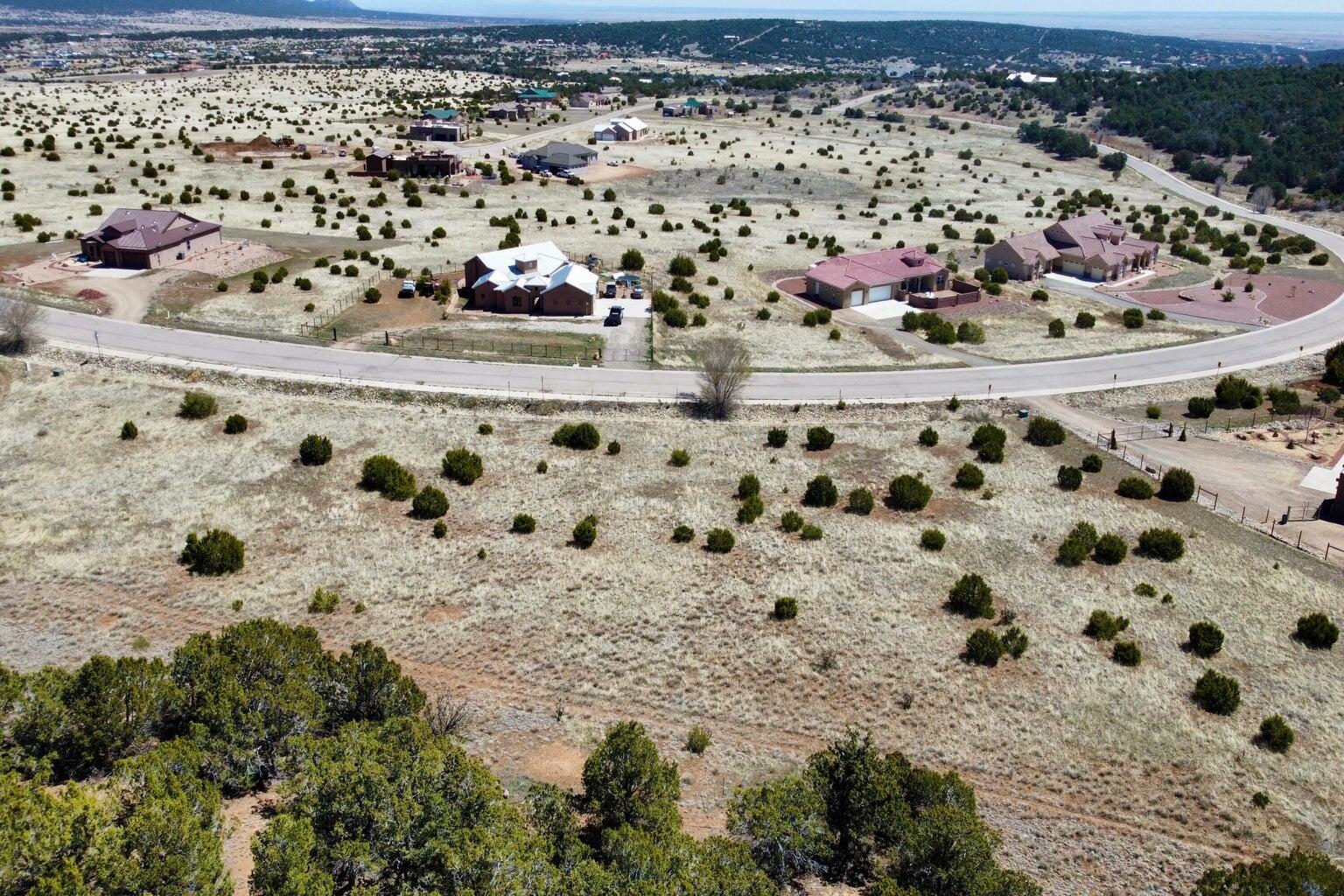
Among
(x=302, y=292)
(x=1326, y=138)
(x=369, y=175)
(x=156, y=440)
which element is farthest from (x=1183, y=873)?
(x=1326, y=138)

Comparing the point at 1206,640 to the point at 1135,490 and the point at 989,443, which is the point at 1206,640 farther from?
the point at 989,443

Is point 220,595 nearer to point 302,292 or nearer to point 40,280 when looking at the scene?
point 302,292

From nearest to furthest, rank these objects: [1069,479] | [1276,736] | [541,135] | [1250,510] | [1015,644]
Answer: [1276,736]
[1015,644]
[1250,510]
[1069,479]
[541,135]

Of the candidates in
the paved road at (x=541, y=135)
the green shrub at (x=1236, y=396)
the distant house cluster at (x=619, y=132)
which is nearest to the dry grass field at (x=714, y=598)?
the green shrub at (x=1236, y=396)

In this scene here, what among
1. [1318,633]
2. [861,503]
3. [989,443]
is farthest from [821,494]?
[1318,633]

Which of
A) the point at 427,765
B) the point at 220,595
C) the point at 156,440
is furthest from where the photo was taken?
the point at 156,440

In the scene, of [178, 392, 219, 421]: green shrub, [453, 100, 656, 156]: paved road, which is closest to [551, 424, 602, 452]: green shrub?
[178, 392, 219, 421]: green shrub
